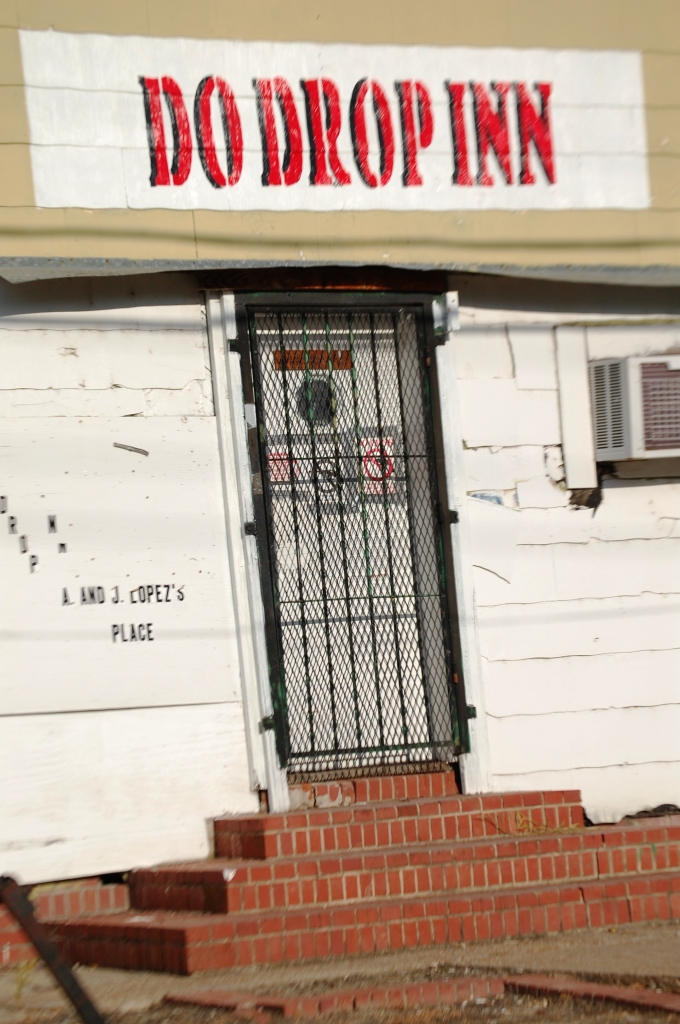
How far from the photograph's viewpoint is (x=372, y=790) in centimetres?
560

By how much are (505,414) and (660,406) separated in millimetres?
836

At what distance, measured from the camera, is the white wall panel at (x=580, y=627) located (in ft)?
19.3

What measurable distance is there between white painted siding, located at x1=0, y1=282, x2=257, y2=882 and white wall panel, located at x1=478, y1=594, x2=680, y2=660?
4.71ft

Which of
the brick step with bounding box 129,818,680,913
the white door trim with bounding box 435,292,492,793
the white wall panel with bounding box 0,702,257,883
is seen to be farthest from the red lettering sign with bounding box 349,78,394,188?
the brick step with bounding box 129,818,680,913

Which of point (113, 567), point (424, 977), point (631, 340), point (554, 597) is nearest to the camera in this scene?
point (424, 977)

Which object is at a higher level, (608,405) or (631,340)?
(631,340)

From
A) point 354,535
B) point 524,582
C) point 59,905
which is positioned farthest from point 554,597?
point 59,905

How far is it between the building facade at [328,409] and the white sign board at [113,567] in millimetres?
15

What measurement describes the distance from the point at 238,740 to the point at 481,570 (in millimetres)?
1574

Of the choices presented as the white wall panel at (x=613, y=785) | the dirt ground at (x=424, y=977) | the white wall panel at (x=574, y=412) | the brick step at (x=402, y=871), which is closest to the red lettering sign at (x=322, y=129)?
the white wall panel at (x=574, y=412)

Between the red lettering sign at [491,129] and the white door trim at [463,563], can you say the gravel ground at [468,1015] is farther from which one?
the red lettering sign at [491,129]

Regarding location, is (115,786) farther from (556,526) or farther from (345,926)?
(556,526)

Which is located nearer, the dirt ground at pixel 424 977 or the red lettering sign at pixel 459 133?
the dirt ground at pixel 424 977

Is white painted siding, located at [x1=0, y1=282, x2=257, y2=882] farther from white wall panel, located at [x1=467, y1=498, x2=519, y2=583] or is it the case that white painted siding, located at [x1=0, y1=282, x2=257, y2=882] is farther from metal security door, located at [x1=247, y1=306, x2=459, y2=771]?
white wall panel, located at [x1=467, y1=498, x2=519, y2=583]
